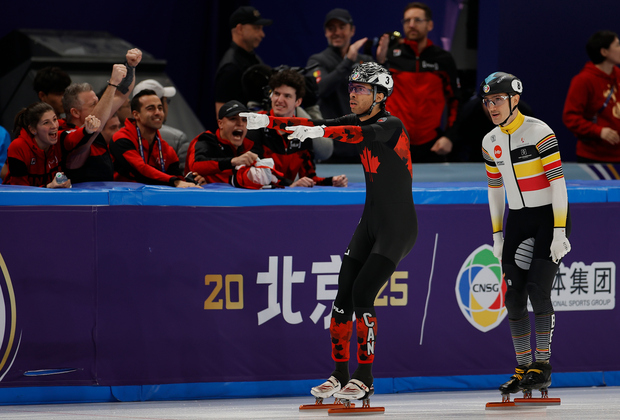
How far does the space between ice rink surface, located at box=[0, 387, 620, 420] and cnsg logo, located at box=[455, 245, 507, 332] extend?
1.70ft

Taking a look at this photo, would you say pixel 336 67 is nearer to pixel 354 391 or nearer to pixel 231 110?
pixel 231 110

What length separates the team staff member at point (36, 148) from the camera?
526 centimetres

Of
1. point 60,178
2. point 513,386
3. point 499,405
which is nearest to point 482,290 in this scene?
point 513,386

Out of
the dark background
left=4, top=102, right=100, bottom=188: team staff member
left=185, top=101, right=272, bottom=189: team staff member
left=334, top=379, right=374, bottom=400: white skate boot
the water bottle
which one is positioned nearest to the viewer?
left=334, top=379, right=374, bottom=400: white skate boot

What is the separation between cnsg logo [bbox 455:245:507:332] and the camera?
5.55 metres

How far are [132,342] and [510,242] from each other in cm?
245

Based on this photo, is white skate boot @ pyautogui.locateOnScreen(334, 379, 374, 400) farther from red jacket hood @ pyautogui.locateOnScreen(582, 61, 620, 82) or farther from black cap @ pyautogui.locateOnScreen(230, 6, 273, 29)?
red jacket hood @ pyautogui.locateOnScreen(582, 61, 620, 82)

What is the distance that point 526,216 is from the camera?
492cm

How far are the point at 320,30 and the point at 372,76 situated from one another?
5946mm

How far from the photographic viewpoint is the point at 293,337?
5.35 meters

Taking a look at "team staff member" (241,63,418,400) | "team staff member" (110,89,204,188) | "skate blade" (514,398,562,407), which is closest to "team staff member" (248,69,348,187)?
"team staff member" (110,89,204,188)

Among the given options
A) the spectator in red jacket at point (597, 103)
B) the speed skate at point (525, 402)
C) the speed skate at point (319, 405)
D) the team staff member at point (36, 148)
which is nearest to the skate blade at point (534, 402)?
the speed skate at point (525, 402)

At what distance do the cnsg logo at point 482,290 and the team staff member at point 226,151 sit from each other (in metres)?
1.51

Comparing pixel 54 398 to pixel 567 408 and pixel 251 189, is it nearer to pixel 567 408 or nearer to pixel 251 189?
pixel 251 189
